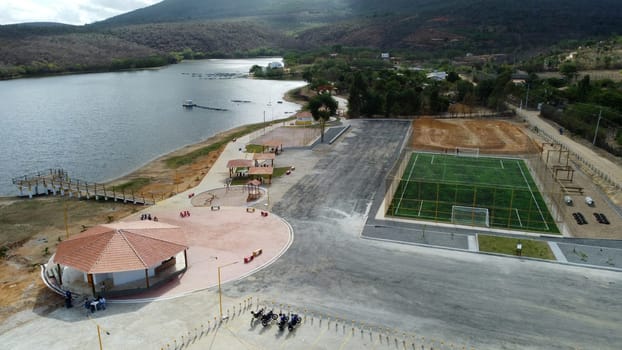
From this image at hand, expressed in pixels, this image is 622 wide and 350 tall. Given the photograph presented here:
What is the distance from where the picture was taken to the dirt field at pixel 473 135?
61.5 m

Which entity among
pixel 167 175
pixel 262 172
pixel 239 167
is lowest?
pixel 167 175

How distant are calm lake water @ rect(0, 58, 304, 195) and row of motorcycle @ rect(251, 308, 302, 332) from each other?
41.5 meters

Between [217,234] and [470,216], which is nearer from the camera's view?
[217,234]

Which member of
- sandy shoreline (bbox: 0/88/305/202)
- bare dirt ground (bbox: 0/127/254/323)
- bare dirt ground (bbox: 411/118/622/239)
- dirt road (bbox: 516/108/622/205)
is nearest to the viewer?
bare dirt ground (bbox: 0/127/254/323)

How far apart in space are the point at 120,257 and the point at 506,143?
54.1 metres

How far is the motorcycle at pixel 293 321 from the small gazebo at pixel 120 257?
29.6 feet

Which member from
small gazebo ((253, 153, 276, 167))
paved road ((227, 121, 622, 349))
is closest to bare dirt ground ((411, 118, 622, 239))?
paved road ((227, 121, 622, 349))

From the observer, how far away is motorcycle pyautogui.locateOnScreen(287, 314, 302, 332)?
22.9 m

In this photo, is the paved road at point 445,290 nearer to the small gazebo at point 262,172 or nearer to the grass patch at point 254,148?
the small gazebo at point 262,172

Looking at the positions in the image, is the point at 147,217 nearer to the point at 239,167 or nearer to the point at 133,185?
the point at 239,167

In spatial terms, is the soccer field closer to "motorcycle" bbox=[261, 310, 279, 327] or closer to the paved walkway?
the paved walkway

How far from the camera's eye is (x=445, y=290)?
26.6m

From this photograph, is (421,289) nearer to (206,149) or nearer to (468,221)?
(468,221)

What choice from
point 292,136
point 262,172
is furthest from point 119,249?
point 292,136
